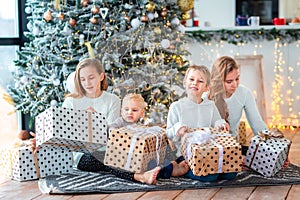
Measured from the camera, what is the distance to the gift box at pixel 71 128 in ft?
11.3

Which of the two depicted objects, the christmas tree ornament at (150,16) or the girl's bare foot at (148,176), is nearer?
the girl's bare foot at (148,176)

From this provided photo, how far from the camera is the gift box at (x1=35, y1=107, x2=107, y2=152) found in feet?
11.3

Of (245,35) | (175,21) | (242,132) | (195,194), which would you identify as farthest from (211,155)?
(245,35)

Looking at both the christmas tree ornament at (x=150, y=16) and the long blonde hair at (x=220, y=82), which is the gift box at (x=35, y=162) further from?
the christmas tree ornament at (x=150, y=16)

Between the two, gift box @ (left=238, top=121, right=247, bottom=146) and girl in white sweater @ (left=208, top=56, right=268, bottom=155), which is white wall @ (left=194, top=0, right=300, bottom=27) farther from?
girl in white sweater @ (left=208, top=56, right=268, bottom=155)

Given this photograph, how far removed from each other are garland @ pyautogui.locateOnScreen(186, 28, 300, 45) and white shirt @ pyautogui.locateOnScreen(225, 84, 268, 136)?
6.12 ft

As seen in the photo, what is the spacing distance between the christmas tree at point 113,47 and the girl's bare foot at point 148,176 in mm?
752

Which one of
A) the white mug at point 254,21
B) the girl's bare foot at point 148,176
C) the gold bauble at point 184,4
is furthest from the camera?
the white mug at point 254,21

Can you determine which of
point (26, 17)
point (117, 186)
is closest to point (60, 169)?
point (117, 186)

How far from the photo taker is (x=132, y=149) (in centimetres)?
348

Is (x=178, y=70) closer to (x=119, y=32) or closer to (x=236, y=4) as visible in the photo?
(x=119, y=32)

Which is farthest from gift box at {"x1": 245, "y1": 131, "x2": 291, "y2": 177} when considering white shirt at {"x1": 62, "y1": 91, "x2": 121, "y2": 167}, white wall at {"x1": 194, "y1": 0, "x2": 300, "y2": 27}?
white wall at {"x1": 194, "y1": 0, "x2": 300, "y2": 27}

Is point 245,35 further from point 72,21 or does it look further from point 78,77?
point 78,77

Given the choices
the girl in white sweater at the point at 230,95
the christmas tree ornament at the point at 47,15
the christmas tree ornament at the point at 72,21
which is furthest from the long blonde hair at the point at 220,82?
the christmas tree ornament at the point at 47,15
